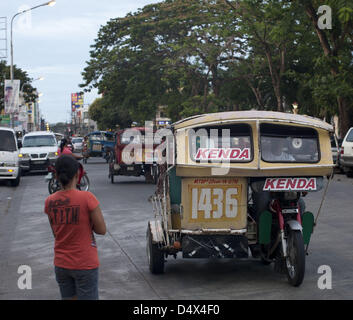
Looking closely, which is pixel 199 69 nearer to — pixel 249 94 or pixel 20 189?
pixel 249 94

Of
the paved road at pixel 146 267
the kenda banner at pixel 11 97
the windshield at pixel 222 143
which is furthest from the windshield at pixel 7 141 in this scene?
the kenda banner at pixel 11 97

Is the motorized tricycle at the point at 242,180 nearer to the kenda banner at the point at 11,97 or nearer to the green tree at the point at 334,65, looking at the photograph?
the green tree at the point at 334,65

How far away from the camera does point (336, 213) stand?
15195 millimetres

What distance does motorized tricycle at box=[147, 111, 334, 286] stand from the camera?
324 inches

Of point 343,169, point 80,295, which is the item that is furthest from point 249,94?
point 80,295

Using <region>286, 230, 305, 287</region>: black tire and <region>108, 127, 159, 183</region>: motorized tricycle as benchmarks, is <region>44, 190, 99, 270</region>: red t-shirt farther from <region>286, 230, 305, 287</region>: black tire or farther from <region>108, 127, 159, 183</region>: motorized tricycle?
<region>108, 127, 159, 183</region>: motorized tricycle

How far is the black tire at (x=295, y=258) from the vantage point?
25.6 ft

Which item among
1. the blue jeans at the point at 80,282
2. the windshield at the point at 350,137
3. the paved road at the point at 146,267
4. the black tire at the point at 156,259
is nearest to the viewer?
the blue jeans at the point at 80,282

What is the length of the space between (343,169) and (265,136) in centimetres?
2122

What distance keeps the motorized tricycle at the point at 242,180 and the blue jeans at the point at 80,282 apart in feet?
10.2

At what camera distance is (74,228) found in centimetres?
523

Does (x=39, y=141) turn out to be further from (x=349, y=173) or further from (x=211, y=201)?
(x=211, y=201)

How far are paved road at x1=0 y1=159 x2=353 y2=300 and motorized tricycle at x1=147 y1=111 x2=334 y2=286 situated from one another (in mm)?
395

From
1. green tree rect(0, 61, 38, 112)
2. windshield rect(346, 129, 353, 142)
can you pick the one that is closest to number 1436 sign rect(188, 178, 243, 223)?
windshield rect(346, 129, 353, 142)
